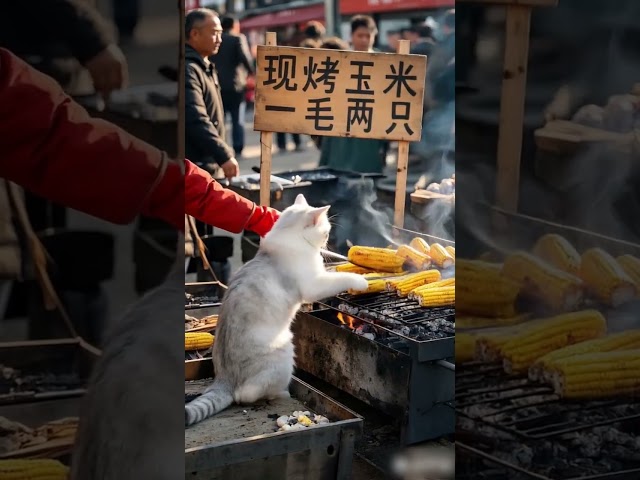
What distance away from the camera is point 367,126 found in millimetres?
5273

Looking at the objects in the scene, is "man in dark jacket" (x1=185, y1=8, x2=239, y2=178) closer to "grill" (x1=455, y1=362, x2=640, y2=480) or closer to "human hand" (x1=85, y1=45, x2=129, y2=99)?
"grill" (x1=455, y1=362, x2=640, y2=480)

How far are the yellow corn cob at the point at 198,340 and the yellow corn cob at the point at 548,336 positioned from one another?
2.46 metres

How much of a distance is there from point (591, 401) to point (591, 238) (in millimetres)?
548

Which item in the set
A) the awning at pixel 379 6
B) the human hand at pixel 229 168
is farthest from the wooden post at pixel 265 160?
the awning at pixel 379 6

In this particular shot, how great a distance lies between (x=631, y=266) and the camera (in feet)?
8.59

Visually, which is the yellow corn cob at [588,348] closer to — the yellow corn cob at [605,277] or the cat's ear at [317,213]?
the yellow corn cob at [605,277]

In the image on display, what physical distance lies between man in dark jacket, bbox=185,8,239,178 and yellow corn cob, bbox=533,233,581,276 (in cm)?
375

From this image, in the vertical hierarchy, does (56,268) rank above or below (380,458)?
above

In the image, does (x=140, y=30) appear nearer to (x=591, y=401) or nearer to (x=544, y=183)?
(x=544, y=183)

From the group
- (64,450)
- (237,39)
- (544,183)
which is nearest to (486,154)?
(544,183)

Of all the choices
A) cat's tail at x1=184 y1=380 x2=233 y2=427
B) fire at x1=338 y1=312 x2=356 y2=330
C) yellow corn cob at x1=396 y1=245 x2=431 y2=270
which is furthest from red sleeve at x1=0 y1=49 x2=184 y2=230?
yellow corn cob at x1=396 y1=245 x2=431 y2=270

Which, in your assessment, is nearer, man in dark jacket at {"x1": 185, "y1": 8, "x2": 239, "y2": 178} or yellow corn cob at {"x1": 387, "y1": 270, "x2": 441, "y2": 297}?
yellow corn cob at {"x1": 387, "y1": 270, "x2": 441, "y2": 297}

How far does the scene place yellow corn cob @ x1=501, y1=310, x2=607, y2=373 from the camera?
248 cm

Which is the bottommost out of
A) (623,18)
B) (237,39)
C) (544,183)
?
(544,183)
